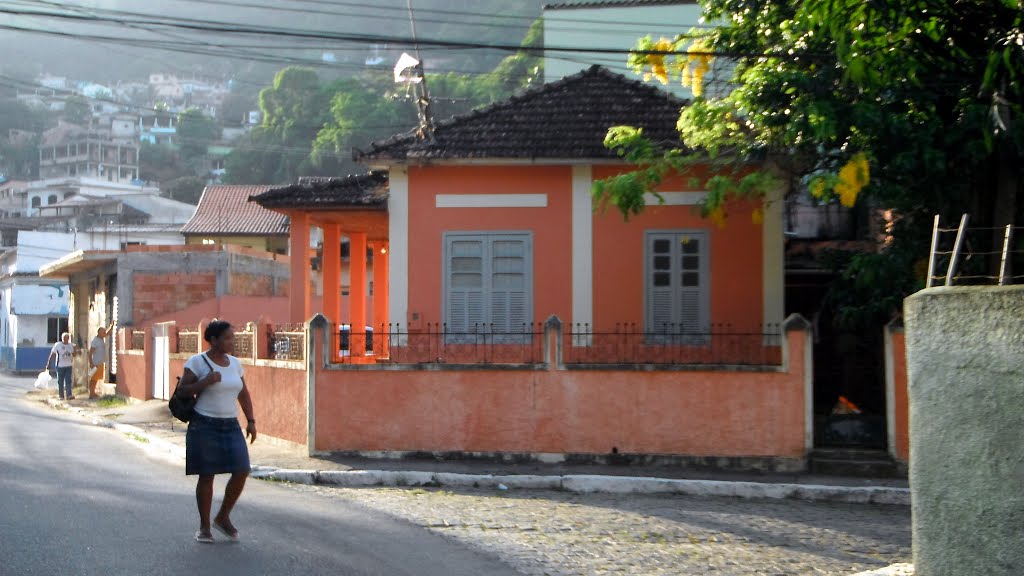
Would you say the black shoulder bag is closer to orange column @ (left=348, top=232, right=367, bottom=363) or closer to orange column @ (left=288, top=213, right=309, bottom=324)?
orange column @ (left=288, top=213, right=309, bottom=324)

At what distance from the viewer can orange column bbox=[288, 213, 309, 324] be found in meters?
16.9

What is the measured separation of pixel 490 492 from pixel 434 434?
75.5 inches

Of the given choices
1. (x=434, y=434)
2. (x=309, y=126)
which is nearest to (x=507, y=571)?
(x=434, y=434)

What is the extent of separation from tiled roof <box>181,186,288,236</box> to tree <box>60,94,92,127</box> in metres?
65.5

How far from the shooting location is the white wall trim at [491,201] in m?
15.4

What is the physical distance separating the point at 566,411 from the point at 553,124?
4.63 m

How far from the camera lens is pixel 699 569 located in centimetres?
802

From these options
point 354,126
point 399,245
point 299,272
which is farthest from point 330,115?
point 399,245

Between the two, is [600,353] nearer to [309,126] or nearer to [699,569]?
[699,569]

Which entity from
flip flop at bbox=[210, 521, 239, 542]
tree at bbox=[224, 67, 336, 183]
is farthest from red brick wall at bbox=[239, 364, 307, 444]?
tree at bbox=[224, 67, 336, 183]

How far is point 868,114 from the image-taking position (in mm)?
11719

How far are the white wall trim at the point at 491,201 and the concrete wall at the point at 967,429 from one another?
866cm

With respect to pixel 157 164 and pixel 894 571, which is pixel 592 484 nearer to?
pixel 894 571

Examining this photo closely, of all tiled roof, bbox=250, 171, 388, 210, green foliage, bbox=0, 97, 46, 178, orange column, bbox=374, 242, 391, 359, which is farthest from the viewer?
green foliage, bbox=0, 97, 46, 178
